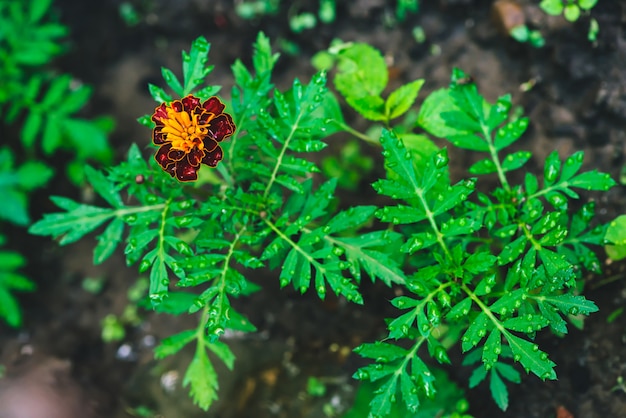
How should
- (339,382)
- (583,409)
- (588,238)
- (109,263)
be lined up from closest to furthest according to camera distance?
(588,238)
(583,409)
(339,382)
(109,263)

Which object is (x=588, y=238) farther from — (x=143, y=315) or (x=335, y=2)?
(x=143, y=315)

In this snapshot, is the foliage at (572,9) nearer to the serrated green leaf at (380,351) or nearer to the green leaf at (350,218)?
the green leaf at (350,218)

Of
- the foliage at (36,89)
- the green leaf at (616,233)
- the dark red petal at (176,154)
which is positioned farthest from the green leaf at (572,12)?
the foliage at (36,89)

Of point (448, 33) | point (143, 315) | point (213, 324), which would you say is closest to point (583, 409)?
point (213, 324)

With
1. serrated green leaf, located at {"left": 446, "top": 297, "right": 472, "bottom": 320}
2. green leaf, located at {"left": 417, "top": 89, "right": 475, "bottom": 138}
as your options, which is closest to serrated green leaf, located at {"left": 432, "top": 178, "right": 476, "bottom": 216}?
serrated green leaf, located at {"left": 446, "top": 297, "right": 472, "bottom": 320}

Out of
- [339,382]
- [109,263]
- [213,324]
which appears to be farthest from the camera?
[109,263]

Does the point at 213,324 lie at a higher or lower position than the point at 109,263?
lower
